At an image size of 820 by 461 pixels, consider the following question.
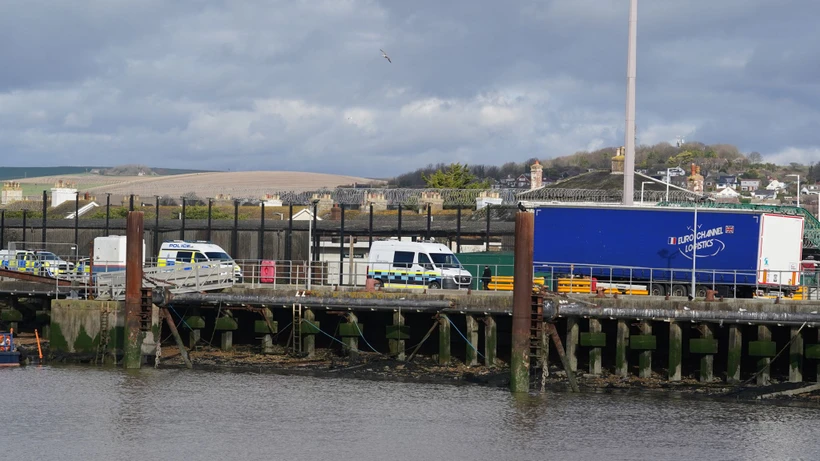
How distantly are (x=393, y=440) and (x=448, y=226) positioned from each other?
31.0 meters

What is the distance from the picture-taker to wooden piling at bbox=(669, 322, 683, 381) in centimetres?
3291

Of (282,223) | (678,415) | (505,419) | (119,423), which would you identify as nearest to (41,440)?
(119,423)

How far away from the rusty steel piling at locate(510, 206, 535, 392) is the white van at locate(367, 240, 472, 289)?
28.0ft

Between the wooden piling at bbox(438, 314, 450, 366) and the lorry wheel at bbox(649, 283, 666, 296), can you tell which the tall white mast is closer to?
the lorry wheel at bbox(649, 283, 666, 296)

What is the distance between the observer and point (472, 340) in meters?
35.0

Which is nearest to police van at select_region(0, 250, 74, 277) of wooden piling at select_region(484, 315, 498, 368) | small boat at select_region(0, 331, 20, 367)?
small boat at select_region(0, 331, 20, 367)

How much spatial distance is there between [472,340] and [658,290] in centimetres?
879

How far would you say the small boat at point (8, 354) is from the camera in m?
36.7

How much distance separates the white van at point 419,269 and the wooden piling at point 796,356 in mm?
11873

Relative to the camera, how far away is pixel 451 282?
40344 mm

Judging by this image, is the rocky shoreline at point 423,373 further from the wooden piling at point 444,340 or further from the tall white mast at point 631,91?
the tall white mast at point 631,91

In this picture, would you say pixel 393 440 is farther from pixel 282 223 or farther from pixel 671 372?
pixel 282 223

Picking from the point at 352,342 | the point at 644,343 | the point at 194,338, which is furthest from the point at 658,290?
the point at 194,338

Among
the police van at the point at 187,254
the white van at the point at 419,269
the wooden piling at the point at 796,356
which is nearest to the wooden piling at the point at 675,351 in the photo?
the wooden piling at the point at 796,356
